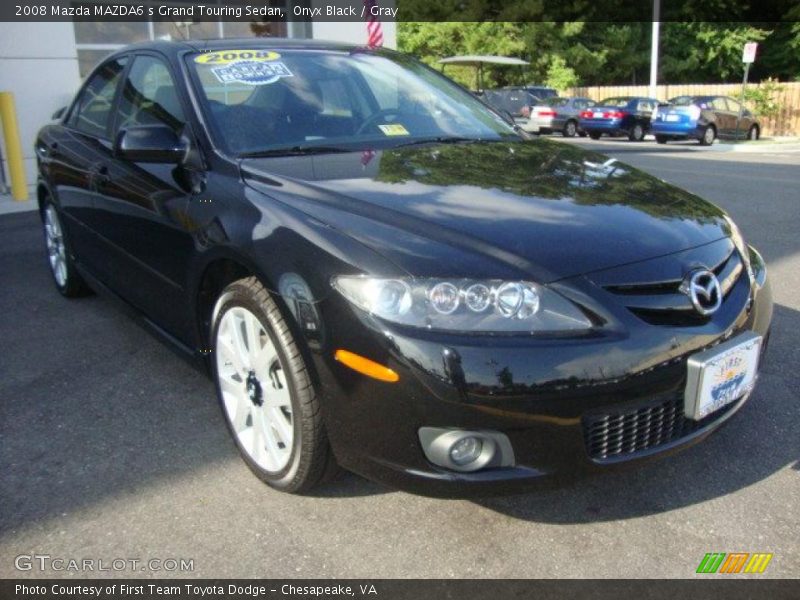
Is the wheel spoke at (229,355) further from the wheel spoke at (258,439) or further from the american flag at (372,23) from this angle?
the american flag at (372,23)

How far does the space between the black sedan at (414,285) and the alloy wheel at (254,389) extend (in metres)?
0.01

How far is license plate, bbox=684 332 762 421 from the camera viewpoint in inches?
88.1

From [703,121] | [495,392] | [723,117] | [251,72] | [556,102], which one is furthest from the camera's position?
[556,102]

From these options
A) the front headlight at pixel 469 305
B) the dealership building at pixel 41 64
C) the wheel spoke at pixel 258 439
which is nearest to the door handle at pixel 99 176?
the wheel spoke at pixel 258 439

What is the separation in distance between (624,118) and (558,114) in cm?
224

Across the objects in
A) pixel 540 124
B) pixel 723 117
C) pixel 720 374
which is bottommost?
pixel 540 124

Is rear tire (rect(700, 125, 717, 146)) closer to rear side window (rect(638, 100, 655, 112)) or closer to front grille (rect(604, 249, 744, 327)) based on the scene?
rear side window (rect(638, 100, 655, 112))

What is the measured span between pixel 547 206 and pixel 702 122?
20494 mm

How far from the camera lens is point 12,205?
29.2ft

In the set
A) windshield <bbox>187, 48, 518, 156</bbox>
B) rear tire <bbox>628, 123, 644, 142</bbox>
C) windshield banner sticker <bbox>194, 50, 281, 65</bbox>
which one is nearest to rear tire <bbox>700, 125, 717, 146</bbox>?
rear tire <bbox>628, 123, 644, 142</bbox>

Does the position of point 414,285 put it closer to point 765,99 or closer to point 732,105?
point 732,105

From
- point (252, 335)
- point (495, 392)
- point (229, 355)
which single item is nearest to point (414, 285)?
point (495, 392)

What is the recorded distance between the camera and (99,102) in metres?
4.14

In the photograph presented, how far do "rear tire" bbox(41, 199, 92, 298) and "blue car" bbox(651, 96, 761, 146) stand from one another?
19.2 m
